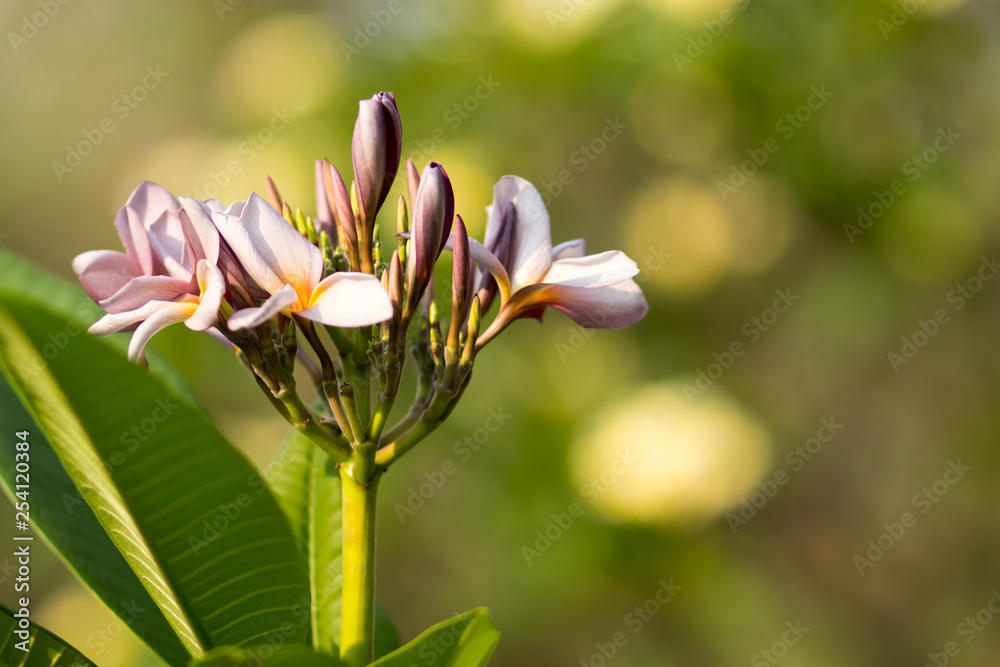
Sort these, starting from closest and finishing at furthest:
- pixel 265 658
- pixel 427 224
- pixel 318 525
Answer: pixel 265 658 → pixel 427 224 → pixel 318 525

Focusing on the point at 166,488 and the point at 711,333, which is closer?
the point at 166,488

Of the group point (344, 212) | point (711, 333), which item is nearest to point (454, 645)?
point (344, 212)

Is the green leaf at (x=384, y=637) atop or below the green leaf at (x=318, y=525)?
below

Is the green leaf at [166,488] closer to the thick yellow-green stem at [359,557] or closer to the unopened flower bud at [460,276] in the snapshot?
the thick yellow-green stem at [359,557]

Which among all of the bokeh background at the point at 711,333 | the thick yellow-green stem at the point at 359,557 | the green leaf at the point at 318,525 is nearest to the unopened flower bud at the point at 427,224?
the thick yellow-green stem at the point at 359,557

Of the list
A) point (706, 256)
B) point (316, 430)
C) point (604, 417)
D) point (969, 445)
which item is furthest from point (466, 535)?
point (316, 430)

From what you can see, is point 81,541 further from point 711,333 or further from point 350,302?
point 711,333

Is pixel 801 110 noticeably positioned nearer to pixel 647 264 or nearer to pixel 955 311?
pixel 647 264

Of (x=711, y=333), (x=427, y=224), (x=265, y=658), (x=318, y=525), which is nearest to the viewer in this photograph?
(x=265, y=658)
